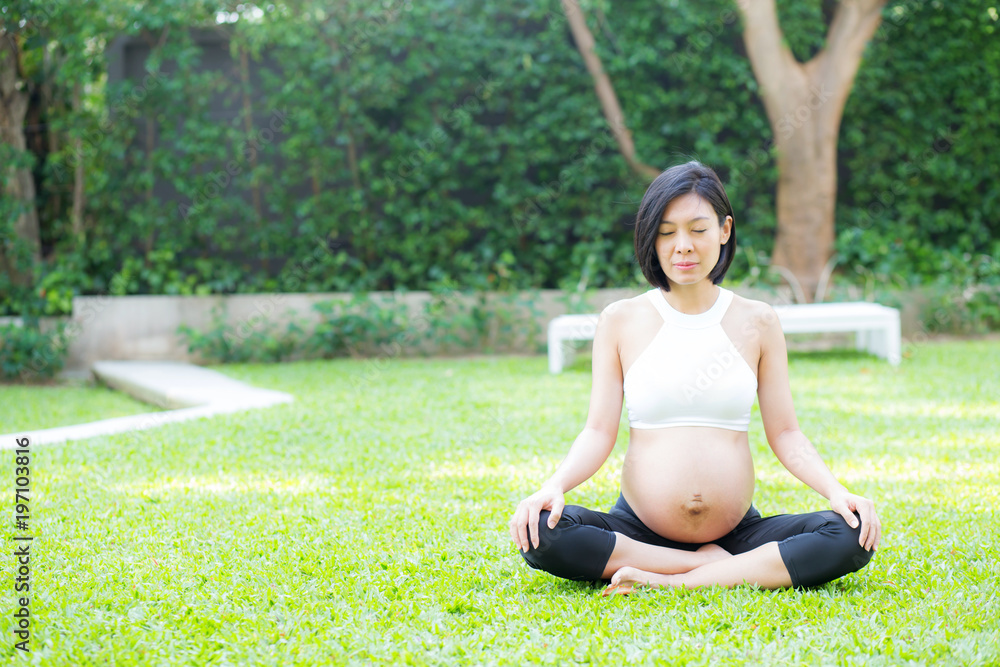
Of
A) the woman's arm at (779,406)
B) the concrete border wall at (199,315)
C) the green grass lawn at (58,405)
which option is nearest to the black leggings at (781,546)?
the woman's arm at (779,406)

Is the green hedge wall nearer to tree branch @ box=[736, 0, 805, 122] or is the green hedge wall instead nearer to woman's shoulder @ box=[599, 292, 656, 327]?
tree branch @ box=[736, 0, 805, 122]

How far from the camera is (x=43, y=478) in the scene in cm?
333

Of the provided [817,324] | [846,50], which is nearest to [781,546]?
[817,324]

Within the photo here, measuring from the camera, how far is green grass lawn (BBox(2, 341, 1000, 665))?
1819mm

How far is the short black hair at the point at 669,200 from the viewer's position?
81.4 inches

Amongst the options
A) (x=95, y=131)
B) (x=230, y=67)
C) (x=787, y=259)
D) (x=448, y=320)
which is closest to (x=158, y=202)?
(x=95, y=131)

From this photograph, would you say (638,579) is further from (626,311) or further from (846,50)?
(846,50)

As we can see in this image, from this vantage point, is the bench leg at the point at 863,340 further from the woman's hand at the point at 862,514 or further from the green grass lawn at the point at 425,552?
the woman's hand at the point at 862,514

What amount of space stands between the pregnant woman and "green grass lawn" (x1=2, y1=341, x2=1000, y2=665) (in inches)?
3.7

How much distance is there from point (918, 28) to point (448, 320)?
5.44 metres

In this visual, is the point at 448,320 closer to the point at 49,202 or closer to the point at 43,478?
the point at 49,202

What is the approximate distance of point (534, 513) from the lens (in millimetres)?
1957

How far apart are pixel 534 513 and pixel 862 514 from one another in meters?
0.75

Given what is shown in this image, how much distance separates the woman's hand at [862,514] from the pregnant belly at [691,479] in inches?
9.2
